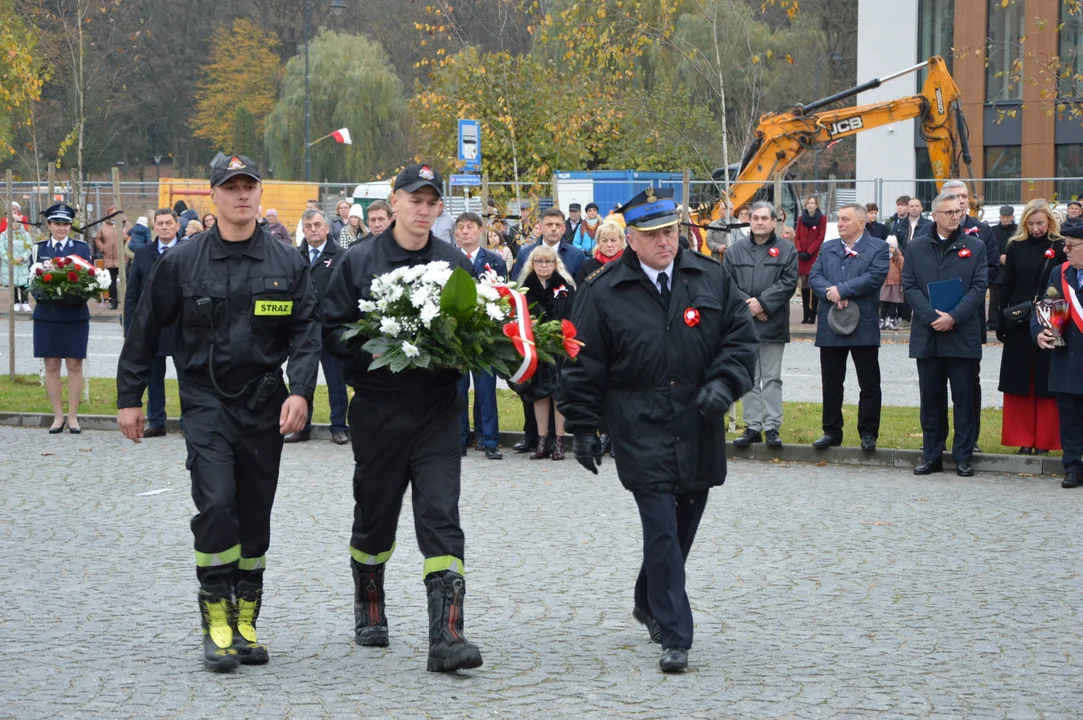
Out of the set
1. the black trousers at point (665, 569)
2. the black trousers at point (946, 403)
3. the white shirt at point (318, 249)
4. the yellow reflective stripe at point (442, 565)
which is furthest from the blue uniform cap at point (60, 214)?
the black trousers at point (665, 569)

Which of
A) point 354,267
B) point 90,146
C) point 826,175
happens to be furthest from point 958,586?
point 90,146

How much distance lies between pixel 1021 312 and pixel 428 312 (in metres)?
7.29

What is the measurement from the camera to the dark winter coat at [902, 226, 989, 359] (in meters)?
11.9

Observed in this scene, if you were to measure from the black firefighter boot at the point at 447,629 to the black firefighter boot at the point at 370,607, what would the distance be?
0.48m

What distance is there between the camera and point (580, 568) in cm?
844

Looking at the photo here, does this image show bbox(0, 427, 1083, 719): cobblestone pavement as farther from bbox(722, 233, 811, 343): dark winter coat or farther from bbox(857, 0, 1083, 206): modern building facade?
bbox(857, 0, 1083, 206): modern building facade

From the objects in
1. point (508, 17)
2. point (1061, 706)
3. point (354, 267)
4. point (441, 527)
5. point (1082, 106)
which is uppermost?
point (508, 17)

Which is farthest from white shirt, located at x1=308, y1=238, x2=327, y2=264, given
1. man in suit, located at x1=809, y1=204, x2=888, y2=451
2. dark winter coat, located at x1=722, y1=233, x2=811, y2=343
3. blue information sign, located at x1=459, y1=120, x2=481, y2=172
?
blue information sign, located at x1=459, y1=120, x2=481, y2=172

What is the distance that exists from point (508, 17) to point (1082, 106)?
1323 centimetres

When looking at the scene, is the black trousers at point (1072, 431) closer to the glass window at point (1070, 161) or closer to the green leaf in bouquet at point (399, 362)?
the green leaf in bouquet at point (399, 362)

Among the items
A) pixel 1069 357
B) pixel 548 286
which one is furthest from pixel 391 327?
pixel 1069 357

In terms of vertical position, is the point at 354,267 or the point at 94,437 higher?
the point at 354,267

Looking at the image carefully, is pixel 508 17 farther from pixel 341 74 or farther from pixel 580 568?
pixel 341 74

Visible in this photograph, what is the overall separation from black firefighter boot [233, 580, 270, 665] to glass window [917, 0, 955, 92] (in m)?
36.6
